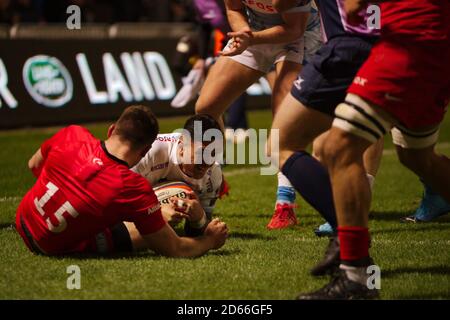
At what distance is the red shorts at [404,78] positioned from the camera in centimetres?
Answer: 443

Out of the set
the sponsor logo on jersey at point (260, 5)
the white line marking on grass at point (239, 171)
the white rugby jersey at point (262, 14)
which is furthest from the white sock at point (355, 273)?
the white line marking on grass at point (239, 171)

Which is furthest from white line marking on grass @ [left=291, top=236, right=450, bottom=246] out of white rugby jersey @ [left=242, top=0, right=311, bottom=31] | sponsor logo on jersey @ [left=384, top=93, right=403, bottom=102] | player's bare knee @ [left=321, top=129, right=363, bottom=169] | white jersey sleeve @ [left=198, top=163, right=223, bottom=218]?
sponsor logo on jersey @ [left=384, top=93, right=403, bottom=102]

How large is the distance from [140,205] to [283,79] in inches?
82.9

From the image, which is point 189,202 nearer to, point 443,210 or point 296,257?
point 296,257

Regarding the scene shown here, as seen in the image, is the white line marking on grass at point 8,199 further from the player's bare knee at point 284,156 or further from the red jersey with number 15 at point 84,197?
the player's bare knee at point 284,156

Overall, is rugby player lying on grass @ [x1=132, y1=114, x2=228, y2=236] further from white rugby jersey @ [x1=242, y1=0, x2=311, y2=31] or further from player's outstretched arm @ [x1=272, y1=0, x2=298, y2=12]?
white rugby jersey @ [x1=242, y1=0, x2=311, y2=31]

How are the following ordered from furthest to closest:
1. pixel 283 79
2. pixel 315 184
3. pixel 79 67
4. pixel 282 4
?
pixel 79 67 → pixel 283 79 → pixel 282 4 → pixel 315 184

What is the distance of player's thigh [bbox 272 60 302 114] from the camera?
675 cm

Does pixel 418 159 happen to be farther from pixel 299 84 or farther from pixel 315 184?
pixel 299 84

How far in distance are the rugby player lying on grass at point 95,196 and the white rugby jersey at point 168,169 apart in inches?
27.2

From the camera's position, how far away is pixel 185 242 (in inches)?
213

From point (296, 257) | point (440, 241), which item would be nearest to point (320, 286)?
point (296, 257)

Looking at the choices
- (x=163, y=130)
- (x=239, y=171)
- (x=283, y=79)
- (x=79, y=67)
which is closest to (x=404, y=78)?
(x=283, y=79)

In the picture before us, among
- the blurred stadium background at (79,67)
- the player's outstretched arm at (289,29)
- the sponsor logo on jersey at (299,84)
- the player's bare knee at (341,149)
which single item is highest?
the sponsor logo on jersey at (299,84)
